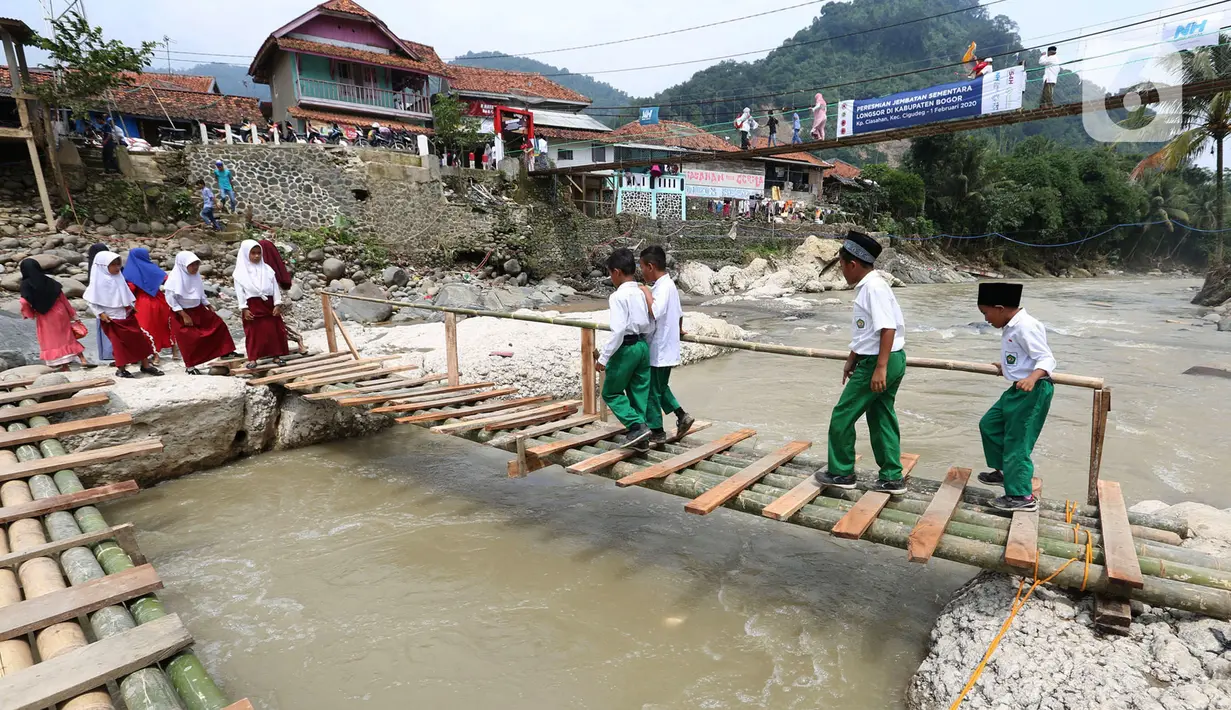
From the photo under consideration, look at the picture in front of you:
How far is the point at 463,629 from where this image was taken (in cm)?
347

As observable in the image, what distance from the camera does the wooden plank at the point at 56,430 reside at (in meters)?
4.11

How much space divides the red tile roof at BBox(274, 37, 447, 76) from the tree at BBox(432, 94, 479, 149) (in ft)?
11.6

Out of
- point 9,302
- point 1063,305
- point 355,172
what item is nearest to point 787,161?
point 1063,305

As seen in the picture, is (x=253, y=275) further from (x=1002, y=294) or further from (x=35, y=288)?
(x=1002, y=294)

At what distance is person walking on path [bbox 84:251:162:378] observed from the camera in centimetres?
593

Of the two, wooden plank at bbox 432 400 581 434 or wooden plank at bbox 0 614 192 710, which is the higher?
wooden plank at bbox 0 614 192 710

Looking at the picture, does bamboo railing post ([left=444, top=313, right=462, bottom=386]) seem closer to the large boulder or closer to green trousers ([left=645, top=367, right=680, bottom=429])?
green trousers ([left=645, top=367, right=680, bottom=429])

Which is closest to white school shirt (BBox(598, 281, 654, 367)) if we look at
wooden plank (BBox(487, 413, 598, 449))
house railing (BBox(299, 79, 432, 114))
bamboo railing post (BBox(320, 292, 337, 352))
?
wooden plank (BBox(487, 413, 598, 449))

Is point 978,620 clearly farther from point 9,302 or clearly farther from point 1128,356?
point 9,302

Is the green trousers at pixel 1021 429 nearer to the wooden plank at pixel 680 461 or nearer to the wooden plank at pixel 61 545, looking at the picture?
the wooden plank at pixel 680 461

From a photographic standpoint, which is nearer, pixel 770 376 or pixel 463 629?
pixel 463 629

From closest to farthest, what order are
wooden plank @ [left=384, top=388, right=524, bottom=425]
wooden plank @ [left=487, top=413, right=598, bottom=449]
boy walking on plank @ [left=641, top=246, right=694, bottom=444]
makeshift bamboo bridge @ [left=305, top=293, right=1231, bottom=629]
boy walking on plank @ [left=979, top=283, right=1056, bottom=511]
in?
makeshift bamboo bridge @ [left=305, top=293, right=1231, bottom=629] → boy walking on plank @ [left=979, top=283, right=1056, bottom=511] → boy walking on plank @ [left=641, top=246, right=694, bottom=444] → wooden plank @ [left=487, top=413, right=598, bottom=449] → wooden plank @ [left=384, top=388, right=524, bottom=425]

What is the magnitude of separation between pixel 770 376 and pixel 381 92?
21.6m

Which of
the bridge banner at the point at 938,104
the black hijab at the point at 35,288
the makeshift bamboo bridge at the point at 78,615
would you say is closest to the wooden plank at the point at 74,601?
the makeshift bamboo bridge at the point at 78,615
